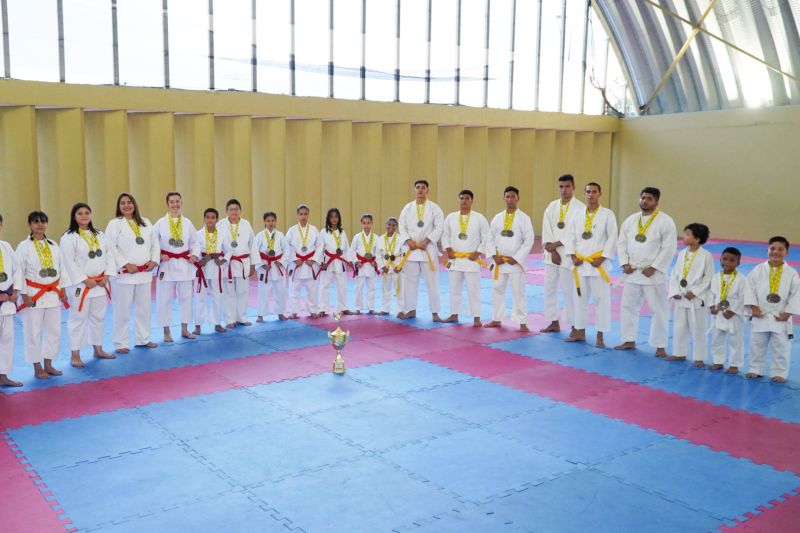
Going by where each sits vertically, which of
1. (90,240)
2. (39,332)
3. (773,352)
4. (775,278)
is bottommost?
(773,352)

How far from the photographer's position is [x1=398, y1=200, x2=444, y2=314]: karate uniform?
898cm

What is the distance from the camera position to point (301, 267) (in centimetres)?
887

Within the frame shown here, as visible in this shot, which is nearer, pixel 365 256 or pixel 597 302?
pixel 597 302

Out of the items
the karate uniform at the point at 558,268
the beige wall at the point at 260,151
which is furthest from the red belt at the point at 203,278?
the beige wall at the point at 260,151

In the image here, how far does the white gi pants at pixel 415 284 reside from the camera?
898 cm

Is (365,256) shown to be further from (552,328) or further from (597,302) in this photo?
(597,302)

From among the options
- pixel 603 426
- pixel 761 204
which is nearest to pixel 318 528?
pixel 603 426

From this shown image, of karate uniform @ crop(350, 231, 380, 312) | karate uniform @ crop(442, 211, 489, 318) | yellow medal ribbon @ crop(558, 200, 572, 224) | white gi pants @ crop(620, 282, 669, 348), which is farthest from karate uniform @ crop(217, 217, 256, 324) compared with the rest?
white gi pants @ crop(620, 282, 669, 348)

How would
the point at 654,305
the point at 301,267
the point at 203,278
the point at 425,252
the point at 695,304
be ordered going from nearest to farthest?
the point at 695,304, the point at 654,305, the point at 203,278, the point at 301,267, the point at 425,252

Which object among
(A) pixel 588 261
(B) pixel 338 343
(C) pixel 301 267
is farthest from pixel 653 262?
(C) pixel 301 267

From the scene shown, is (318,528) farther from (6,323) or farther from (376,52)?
(376,52)

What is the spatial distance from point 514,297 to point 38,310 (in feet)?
17.5

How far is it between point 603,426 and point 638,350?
8.67 feet

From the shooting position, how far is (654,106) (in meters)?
22.0
